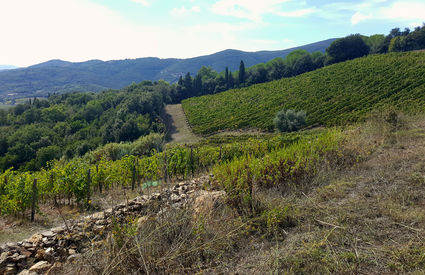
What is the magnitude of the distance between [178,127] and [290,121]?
26129 mm

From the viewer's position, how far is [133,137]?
172ft

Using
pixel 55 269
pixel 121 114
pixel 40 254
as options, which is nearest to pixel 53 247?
pixel 40 254

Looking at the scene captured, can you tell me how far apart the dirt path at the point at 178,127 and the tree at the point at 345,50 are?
48.2 m

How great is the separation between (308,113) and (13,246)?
4257 cm

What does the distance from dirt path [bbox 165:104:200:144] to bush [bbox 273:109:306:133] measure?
13953 mm

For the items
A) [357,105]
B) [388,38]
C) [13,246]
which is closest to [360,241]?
[13,246]

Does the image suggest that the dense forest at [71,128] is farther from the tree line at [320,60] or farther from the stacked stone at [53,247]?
the stacked stone at [53,247]

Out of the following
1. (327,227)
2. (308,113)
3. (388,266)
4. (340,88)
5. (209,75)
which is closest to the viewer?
(388,266)

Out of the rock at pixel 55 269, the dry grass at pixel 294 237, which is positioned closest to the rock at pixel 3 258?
the rock at pixel 55 269

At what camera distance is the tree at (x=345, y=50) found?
76.2 m

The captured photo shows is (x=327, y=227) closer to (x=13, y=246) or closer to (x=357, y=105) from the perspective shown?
(x=13, y=246)

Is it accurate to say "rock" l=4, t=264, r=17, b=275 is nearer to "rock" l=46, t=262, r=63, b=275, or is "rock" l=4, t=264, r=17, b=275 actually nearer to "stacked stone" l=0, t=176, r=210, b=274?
"stacked stone" l=0, t=176, r=210, b=274

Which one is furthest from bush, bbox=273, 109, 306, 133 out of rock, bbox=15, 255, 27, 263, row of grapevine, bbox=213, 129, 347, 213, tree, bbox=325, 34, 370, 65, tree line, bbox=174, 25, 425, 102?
tree, bbox=325, 34, 370, 65

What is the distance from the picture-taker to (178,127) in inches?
2153
